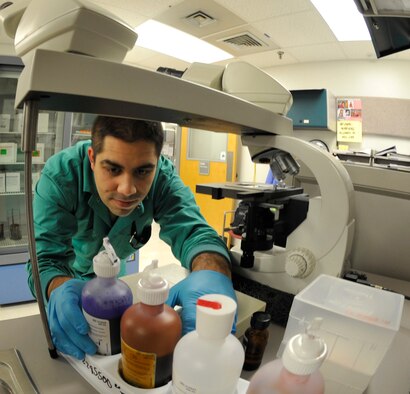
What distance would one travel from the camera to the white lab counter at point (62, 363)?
1.80 feet

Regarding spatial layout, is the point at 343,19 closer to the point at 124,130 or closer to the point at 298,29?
the point at 298,29

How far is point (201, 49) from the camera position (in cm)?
372

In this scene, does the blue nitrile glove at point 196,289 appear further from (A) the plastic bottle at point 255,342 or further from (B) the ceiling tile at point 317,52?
(B) the ceiling tile at point 317,52

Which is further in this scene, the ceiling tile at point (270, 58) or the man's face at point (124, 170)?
the ceiling tile at point (270, 58)

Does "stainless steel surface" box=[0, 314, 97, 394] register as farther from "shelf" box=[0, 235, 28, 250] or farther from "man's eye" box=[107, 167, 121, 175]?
"shelf" box=[0, 235, 28, 250]

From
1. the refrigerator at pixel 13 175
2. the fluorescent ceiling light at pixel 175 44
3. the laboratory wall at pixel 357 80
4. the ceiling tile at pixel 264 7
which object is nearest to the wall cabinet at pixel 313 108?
the laboratory wall at pixel 357 80

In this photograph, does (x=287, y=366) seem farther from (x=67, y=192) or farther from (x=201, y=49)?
(x=201, y=49)

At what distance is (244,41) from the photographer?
10.9 ft

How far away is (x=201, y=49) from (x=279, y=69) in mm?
1189

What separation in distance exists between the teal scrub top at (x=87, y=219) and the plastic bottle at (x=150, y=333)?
40 centimetres

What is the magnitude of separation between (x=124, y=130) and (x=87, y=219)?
455 millimetres

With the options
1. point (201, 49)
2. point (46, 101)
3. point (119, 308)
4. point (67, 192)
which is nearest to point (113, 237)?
point (67, 192)

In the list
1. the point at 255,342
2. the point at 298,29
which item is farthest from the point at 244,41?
the point at 255,342

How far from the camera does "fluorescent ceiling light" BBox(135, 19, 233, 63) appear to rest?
3101 mm
